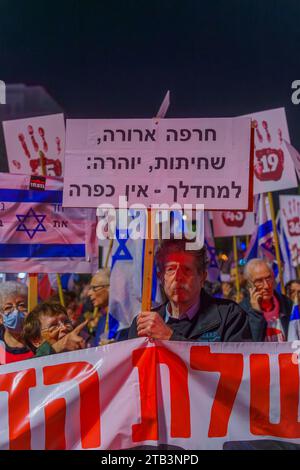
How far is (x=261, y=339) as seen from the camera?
473 centimetres

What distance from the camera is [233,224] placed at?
10.3 meters

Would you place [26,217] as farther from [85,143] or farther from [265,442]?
[265,442]

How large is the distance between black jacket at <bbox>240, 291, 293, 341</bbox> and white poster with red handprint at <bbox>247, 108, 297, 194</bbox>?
2019 mm

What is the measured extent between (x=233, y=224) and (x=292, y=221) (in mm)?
903

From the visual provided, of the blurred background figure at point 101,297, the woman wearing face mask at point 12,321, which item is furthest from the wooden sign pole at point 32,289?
the blurred background figure at point 101,297

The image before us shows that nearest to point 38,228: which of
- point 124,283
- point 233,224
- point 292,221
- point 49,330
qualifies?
point 49,330

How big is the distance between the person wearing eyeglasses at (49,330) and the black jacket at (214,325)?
0.37 m

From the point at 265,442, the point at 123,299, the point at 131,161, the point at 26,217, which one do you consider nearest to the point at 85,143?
the point at 131,161

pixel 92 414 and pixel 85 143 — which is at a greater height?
pixel 85 143

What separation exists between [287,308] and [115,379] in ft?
9.36

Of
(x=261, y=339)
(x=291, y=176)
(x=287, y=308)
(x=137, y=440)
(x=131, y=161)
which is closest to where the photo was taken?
(x=137, y=440)

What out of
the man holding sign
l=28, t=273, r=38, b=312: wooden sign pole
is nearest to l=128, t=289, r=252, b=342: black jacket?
the man holding sign

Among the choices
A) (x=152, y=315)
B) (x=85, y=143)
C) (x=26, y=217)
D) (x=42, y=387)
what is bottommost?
(x=42, y=387)

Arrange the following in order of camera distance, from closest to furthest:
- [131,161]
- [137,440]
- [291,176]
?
1. [137,440]
2. [131,161]
3. [291,176]
